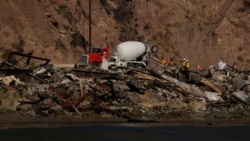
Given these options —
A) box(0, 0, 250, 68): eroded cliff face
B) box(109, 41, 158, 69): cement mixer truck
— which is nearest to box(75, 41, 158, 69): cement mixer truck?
box(109, 41, 158, 69): cement mixer truck

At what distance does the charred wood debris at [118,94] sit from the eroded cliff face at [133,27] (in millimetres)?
15606

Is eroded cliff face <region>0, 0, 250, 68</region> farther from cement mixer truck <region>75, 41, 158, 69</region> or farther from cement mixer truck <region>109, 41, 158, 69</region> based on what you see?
cement mixer truck <region>109, 41, 158, 69</region>

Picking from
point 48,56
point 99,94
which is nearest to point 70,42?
point 48,56

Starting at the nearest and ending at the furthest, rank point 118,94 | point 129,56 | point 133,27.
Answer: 1. point 118,94
2. point 129,56
3. point 133,27

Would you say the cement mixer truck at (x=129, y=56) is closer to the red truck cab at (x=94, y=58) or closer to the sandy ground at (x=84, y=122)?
the red truck cab at (x=94, y=58)

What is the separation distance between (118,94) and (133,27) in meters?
30.1

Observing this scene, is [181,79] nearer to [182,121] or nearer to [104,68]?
[104,68]

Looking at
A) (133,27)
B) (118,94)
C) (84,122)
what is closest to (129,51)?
(118,94)

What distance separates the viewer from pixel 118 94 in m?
31.2

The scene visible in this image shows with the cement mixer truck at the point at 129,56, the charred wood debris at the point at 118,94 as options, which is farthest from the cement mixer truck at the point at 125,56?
the charred wood debris at the point at 118,94

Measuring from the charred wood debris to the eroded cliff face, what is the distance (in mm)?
15606

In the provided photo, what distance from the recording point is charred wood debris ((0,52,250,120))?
29198 millimetres

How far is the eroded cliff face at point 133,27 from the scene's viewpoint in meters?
50.5

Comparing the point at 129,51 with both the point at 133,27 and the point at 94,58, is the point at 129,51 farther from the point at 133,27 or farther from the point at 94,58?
the point at 133,27
